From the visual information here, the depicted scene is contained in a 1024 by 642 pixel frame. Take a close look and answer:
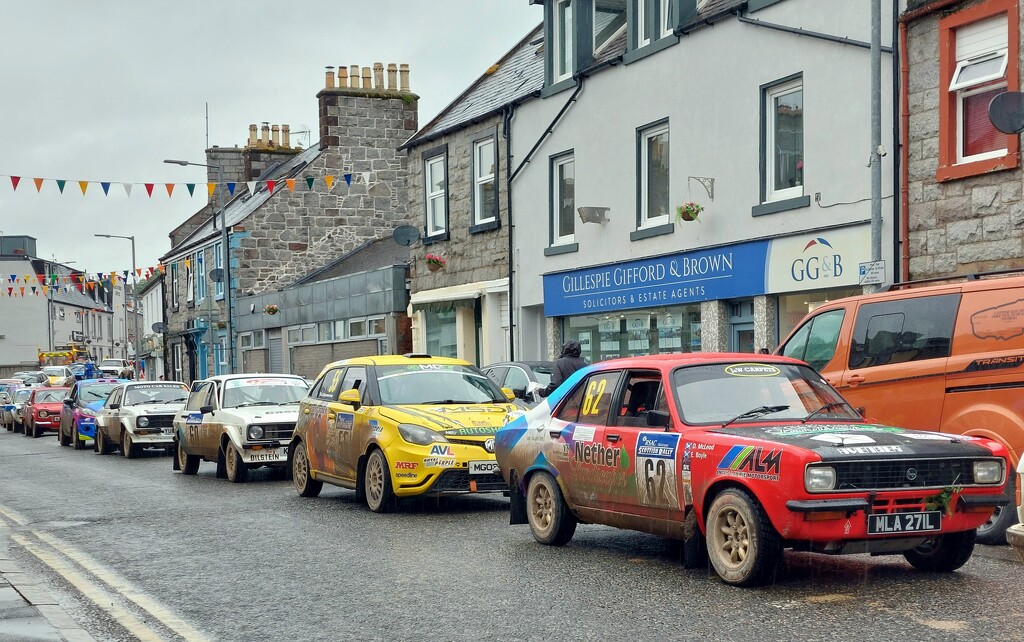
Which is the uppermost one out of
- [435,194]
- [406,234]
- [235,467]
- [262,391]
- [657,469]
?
[435,194]

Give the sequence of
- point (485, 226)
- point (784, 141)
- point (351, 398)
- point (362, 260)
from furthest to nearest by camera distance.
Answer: point (362, 260) < point (485, 226) < point (784, 141) < point (351, 398)

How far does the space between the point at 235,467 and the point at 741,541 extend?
11.1 m

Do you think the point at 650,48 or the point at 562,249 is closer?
the point at 650,48

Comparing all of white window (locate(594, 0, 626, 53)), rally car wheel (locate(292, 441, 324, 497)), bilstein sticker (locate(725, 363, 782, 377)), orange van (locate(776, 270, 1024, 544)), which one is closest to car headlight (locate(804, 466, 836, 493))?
bilstein sticker (locate(725, 363, 782, 377))

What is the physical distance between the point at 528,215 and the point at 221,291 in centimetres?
2616

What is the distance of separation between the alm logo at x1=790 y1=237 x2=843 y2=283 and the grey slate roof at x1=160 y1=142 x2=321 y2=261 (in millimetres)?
28733

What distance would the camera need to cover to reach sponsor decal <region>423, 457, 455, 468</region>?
12.4 meters

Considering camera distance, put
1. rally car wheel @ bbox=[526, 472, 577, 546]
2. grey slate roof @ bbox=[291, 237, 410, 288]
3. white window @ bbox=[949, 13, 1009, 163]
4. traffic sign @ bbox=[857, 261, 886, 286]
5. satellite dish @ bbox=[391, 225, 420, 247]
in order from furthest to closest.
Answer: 1. grey slate roof @ bbox=[291, 237, 410, 288]
2. satellite dish @ bbox=[391, 225, 420, 247]
3. white window @ bbox=[949, 13, 1009, 163]
4. traffic sign @ bbox=[857, 261, 886, 286]
5. rally car wheel @ bbox=[526, 472, 577, 546]

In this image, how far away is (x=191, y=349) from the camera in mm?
55875

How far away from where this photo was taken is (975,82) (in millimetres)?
15383

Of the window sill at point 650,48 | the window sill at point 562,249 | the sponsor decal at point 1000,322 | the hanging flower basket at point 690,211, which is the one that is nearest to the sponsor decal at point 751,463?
the sponsor decal at point 1000,322

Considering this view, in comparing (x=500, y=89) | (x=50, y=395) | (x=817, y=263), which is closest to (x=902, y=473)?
(x=817, y=263)

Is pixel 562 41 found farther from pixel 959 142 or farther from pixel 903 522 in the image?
pixel 903 522

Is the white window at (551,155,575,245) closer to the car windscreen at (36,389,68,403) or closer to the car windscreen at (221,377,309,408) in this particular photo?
the car windscreen at (221,377,309,408)
